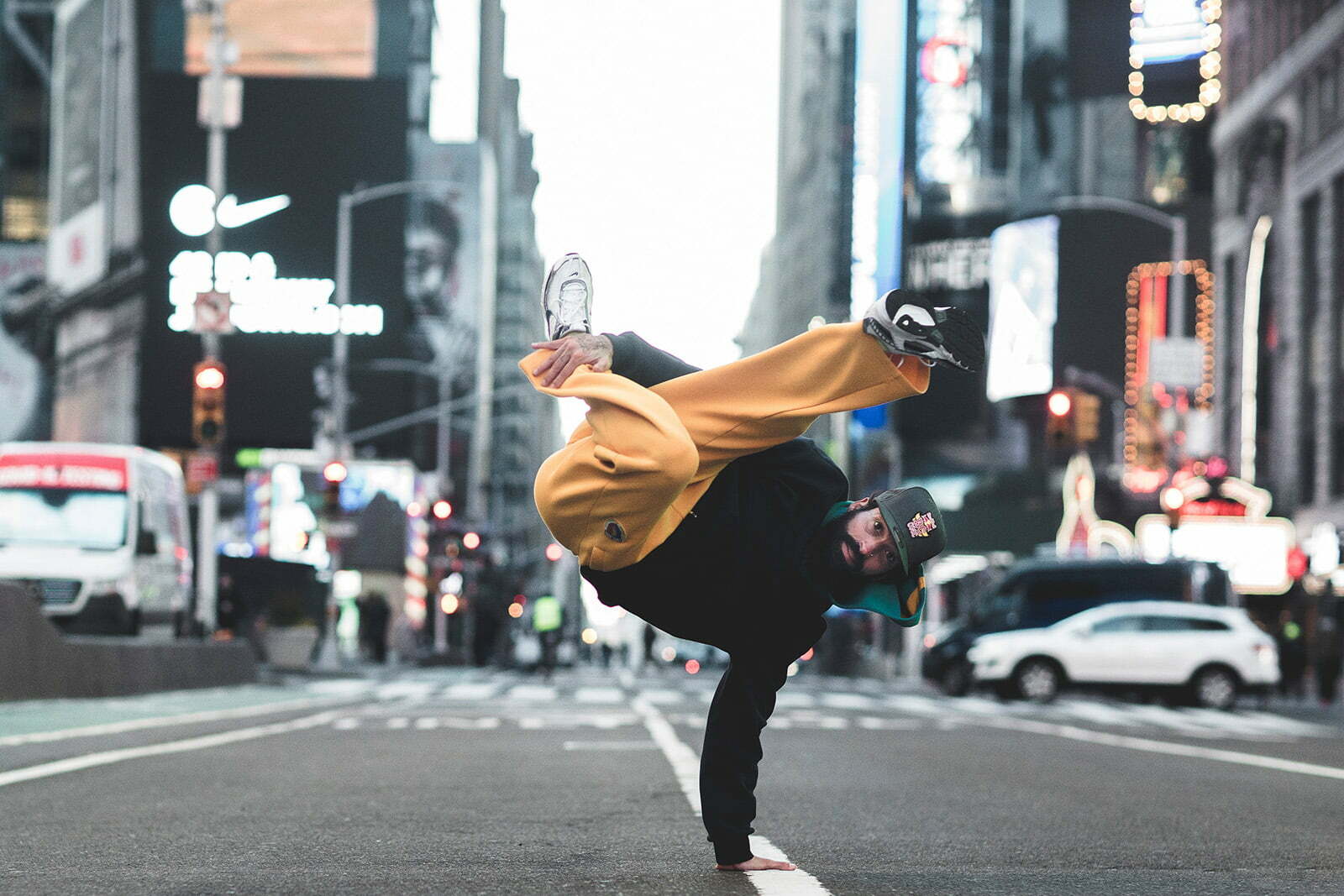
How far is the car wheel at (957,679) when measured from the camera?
32.5m

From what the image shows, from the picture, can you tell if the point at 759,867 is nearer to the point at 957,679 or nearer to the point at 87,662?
the point at 87,662

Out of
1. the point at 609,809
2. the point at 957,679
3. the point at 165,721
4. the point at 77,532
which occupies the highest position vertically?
the point at 77,532

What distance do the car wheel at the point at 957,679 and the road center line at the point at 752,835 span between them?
14.8m

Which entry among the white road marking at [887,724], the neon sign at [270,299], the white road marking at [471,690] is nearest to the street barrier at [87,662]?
the white road marking at [471,690]

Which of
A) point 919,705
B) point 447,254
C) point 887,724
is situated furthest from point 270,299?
point 887,724

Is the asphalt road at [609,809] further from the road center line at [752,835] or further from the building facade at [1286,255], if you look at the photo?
the building facade at [1286,255]

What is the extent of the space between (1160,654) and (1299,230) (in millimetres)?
25187

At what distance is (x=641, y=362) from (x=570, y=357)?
0.87 ft

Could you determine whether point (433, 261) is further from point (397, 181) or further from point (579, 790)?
point (579, 790)

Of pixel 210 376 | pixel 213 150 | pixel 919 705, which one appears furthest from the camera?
pixel 213 150

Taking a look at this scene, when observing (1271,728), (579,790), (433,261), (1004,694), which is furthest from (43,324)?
(579,790)

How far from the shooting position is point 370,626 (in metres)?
44.8

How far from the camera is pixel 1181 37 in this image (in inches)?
2306

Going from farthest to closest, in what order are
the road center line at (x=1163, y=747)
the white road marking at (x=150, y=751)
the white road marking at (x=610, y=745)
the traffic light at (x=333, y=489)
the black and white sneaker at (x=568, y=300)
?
the traffic light at (x=333, y=489) < the white road marking at (x=610, y=745) < the road center line at (x=1163, y=747) < the white road marking at (x=150, y=751) < the black and white sneaker at (x=568, y=300)
